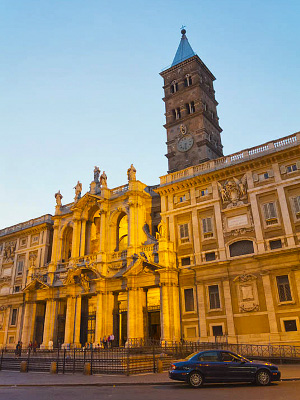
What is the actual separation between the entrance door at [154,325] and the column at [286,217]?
1441cm

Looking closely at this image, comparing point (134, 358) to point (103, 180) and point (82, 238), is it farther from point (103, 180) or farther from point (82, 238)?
point (103, 180)

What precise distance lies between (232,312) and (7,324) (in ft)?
94.4

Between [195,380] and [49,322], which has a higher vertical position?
[49,322]

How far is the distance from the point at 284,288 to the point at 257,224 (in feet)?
17.9

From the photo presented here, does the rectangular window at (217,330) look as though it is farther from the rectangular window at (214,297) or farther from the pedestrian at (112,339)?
the pedestrian at (112,339)

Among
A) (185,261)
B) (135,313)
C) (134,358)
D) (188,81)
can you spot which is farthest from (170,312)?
(188,81)

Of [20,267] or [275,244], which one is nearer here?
[275,244]

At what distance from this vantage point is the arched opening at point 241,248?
28291mm

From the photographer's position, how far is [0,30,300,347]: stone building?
2684 cm

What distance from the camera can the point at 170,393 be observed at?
11.5 metres

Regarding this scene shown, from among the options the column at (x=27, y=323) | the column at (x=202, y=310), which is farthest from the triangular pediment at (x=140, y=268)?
the column at (x=27, y=323)

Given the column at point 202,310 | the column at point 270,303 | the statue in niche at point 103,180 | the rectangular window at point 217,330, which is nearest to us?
the column at point 270,303

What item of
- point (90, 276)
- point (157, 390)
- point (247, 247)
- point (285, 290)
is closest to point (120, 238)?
point (90, 276)

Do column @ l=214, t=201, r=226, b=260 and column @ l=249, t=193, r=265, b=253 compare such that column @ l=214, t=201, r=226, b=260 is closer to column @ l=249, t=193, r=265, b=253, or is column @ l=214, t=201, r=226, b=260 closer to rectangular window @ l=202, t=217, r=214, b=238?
rectangular window @ l=202, t=217, r=214, b=238
